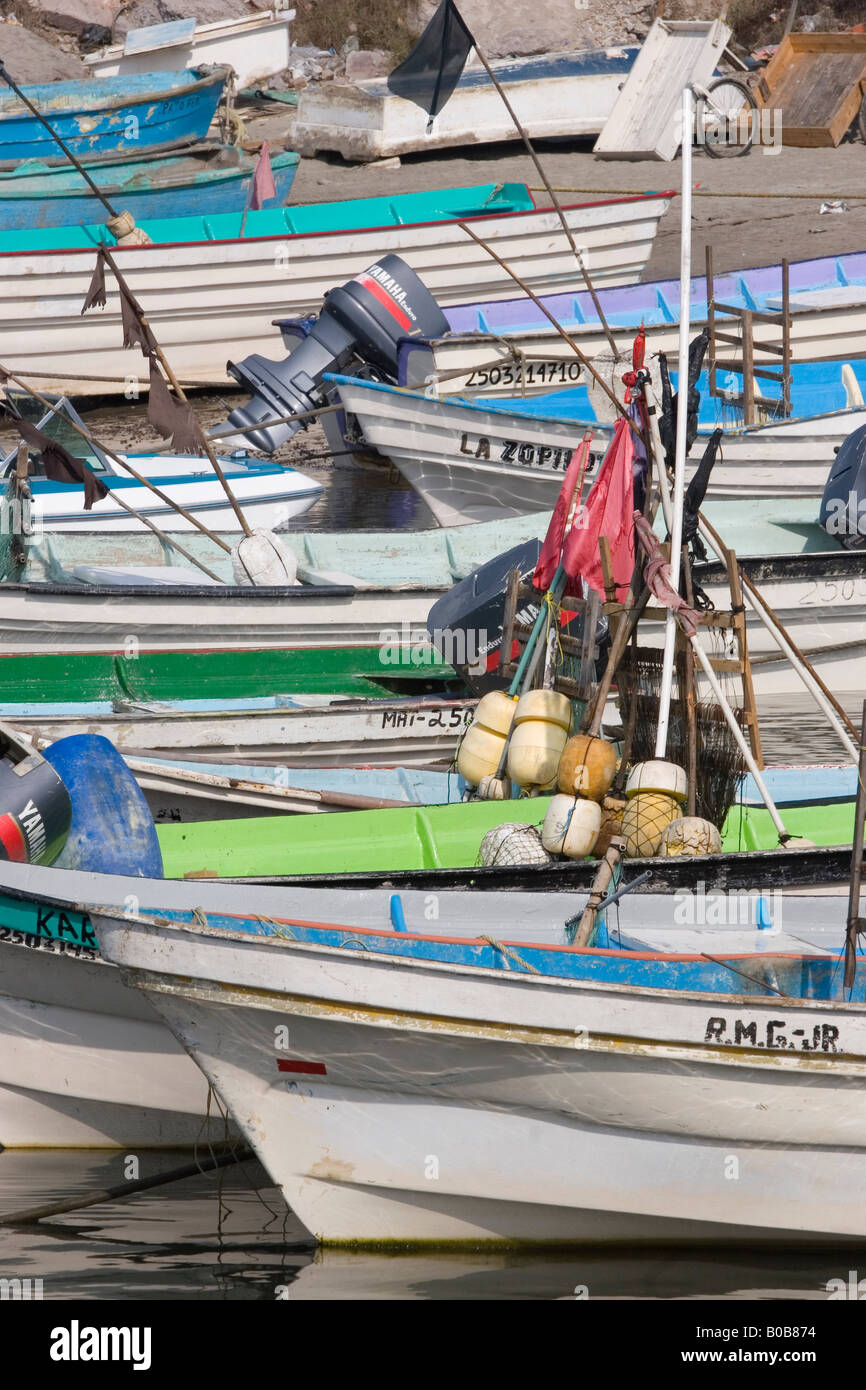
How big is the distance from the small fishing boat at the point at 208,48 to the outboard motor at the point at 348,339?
Result: 14176mm

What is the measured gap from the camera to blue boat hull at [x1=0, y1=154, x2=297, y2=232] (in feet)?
65.1

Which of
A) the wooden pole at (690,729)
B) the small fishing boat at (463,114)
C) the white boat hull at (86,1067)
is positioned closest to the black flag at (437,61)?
the wooden pole at (690,729)

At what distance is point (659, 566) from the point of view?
23.0 feet

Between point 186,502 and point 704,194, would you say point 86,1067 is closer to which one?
point 186,502

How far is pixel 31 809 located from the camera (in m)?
6.32

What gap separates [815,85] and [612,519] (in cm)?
1930

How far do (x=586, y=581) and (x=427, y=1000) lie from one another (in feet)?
9.82

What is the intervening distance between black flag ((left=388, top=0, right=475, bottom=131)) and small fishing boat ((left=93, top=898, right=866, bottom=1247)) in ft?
26.2

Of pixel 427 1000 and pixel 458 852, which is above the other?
pixel 458 852

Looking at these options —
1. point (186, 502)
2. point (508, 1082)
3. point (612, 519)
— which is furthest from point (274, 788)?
point (186, 502)

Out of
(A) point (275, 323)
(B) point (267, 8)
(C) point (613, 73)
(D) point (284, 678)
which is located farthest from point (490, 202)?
(B) point (267, 8)
